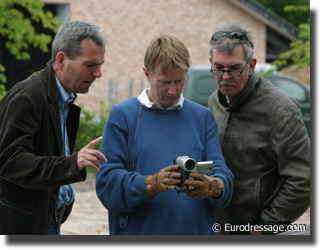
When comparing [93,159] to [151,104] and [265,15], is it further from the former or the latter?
[265,15]

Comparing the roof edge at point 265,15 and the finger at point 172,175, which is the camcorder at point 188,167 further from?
the roof edge at point 265,15

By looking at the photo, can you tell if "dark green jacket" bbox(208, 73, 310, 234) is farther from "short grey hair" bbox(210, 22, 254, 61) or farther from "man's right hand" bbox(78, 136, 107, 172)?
"man's right hand" bbox(78, 136, 107, 172)

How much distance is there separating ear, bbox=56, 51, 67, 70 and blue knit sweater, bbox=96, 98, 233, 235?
36cm

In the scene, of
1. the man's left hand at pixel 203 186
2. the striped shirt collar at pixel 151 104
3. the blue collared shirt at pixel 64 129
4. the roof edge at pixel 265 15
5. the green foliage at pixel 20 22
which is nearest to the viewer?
the man's left hand at pixel 203 186

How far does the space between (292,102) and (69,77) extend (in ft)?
3.73

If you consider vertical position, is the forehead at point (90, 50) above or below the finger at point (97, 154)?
above

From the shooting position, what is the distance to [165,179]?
2344 millimetres

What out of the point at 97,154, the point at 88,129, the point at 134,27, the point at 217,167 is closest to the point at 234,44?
the point at 217,167

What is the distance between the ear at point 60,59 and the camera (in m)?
2.67

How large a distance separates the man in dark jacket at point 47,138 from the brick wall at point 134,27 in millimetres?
15941

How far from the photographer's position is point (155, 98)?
2613 mm

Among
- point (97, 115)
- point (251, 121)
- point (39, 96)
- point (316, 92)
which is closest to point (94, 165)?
point (39, 96)

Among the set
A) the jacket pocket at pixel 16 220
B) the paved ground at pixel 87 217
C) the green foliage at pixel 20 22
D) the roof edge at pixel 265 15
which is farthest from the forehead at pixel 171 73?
the roof edge at pixel 265 15

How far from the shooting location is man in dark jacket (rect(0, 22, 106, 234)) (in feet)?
7.80
